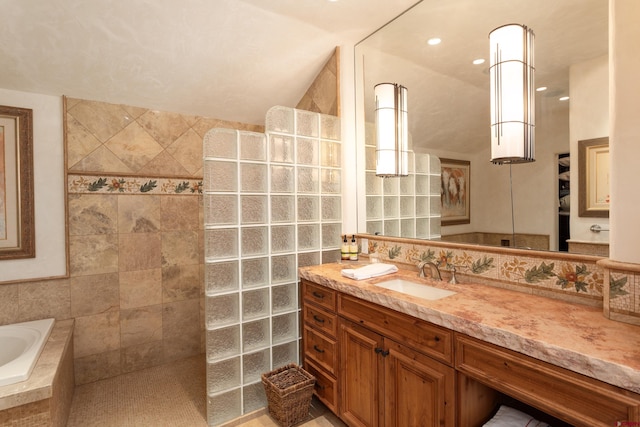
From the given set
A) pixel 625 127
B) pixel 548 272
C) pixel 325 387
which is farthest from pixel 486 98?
pixel 325 387

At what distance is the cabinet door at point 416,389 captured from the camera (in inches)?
50.2

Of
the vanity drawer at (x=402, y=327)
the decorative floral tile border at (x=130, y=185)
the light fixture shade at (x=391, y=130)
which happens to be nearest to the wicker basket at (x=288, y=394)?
the vanity drawer at (x=402, y=327)

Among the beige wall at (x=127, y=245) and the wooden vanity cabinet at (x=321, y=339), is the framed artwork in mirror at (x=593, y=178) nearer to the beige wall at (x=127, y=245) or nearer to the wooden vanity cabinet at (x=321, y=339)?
the wooden vanity cabinet at (x=321, y=339)

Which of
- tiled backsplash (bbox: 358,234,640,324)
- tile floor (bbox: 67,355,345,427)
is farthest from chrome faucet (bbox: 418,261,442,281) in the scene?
tile floor (bbox: 67,355,345,427)

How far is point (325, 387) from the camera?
198 cm

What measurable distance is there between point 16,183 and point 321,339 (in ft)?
8.07

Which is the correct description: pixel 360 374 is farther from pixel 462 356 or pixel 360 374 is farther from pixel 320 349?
pixel 462 356

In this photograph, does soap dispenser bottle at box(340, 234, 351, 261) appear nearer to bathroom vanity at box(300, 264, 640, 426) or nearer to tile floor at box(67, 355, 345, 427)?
bathroom vanity at box(300, 264, 640, 426)

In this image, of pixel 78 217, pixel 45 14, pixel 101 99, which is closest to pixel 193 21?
pixel 45 14

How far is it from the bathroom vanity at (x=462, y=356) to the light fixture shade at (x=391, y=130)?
752 millimetres

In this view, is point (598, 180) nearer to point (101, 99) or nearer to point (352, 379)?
point (352, 379)

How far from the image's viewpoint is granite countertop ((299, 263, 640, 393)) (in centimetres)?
87

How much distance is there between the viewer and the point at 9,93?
2.26 m

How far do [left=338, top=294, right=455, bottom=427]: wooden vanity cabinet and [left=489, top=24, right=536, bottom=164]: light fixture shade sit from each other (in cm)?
98
